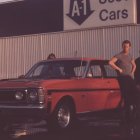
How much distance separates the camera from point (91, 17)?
20359mm

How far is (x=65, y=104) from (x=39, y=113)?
76 centimetres

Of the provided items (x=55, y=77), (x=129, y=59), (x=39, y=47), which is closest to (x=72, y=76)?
(x=55, y=77)

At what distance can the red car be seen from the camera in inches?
399

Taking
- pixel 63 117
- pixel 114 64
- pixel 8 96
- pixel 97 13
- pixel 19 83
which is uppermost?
pixel 97 13

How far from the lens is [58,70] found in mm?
11328

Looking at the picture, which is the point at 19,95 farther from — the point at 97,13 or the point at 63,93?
the point at 97,13

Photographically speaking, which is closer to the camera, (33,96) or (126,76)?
(33,96)

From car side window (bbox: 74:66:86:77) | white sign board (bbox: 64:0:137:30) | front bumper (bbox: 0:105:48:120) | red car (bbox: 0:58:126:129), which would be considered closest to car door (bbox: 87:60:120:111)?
red car (bbox: 0:58:126:129)

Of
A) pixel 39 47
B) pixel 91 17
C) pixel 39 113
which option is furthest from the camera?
pixel 39 47

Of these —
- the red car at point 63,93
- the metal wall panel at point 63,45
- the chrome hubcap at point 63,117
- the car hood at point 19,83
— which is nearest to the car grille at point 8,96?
the red car at point 63,93

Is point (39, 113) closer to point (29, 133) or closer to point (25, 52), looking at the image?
point (29, 133)

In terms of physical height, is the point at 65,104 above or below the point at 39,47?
below

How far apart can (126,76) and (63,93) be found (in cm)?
140

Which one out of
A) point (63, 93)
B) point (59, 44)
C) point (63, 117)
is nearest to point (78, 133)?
point (63, 117)
